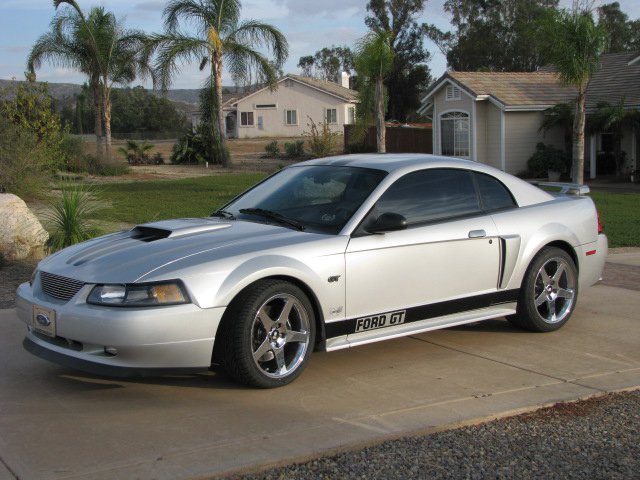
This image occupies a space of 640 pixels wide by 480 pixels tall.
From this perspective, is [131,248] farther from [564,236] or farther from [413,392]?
[564,236]

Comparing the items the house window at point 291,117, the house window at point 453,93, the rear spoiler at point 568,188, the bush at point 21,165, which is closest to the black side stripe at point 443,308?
the rear spoiler at point 568,188

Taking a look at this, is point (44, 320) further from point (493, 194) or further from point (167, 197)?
point (167, 197)

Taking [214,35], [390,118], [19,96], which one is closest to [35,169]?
[19,96]

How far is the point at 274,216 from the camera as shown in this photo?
6145 mm

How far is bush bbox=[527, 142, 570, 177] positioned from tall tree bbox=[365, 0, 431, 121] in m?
34.0

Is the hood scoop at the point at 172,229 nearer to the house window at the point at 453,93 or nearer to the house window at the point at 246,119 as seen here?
the house window at the point at 453,93

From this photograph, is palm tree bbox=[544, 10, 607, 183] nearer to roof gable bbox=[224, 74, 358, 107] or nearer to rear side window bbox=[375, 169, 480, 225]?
rear side window bbox=[375, 169, 480, 225]

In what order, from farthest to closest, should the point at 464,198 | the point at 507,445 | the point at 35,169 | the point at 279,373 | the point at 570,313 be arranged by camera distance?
1. the point at 35,169
2. the point at 570,313
3. the point at 464,198
4. the point at 279,373
5. the point at 507,445

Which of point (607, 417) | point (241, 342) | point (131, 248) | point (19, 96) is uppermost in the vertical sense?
point (19, 96)

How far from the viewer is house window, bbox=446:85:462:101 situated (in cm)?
3217

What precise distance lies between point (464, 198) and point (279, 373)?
2.26 meters

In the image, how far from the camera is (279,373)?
537cm

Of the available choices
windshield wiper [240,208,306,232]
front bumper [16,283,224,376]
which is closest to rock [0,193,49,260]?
windshield wiper [240,208,306,232]

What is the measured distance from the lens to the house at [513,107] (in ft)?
98.6
